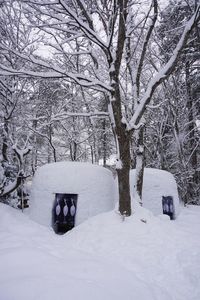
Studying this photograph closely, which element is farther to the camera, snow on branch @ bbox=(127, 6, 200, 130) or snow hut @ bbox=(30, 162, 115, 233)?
snow hut @ bbox=(30, 162, 115, 233)

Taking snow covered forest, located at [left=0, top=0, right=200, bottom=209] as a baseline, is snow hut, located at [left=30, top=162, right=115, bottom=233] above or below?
below

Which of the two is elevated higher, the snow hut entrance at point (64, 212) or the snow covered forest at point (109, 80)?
the snow covered forest at point (109, 80)

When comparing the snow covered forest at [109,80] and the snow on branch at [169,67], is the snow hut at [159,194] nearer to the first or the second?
the snow covered forest at [109,80]

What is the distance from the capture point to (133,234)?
19.5 ft

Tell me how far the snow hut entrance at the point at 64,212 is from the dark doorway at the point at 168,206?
3890mm

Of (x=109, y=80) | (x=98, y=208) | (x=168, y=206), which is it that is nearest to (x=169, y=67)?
(x=109, y=80)

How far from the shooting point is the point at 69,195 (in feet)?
26.6

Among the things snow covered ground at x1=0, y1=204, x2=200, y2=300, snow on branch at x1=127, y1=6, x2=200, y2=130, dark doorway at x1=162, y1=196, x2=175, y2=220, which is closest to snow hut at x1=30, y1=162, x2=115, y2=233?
snow covered ground at x1=0, y1=204, x2=200, y2=300

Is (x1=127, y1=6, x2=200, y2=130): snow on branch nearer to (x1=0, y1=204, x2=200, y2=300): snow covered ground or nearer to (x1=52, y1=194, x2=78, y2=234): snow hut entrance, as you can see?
(x1=0, y1=204, x2=200, y2=300): snow covered ground

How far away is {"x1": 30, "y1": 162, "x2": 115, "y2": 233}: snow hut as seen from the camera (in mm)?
7820

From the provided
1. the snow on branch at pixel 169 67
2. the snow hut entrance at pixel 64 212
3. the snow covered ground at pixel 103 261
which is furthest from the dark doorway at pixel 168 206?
the snow on branch at pixel 169 67

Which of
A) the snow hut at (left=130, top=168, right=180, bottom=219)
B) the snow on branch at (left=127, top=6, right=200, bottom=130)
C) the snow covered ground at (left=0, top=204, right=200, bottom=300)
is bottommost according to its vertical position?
the snow covered ground at (left=0, top=204, right=200, bottom=300)

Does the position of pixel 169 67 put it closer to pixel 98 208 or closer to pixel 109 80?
pixel 109 80

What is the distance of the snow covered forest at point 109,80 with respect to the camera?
6703mm
